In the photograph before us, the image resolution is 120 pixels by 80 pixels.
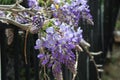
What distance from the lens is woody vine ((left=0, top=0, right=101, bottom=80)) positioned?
6.04 ft

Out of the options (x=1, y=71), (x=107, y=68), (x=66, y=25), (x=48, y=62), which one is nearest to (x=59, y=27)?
(x=66, y=25)

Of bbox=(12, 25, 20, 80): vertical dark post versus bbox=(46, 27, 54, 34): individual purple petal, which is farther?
bbox=(12, 25, 20, 80): vertical dark post

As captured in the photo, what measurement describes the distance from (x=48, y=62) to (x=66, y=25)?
164mm

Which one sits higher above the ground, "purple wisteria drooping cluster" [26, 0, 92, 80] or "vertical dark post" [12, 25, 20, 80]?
"purple wisteria drooping cluster" [26, 0, 92, 80]

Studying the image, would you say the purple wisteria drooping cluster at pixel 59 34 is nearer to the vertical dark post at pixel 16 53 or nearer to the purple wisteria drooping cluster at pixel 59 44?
the purple wisteria drooping cluster at pixel 59 44

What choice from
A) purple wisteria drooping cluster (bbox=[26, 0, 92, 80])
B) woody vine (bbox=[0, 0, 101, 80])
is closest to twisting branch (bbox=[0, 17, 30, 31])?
woody vine (bbox=[0, 0, 101, 80])

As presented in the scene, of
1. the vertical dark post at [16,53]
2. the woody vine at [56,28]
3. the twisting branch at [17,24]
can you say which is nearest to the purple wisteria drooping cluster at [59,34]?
the woody vine at [56,28]

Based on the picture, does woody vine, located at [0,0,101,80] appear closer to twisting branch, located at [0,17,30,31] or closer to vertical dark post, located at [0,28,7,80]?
twisting branch, located at [0,17,30,31]

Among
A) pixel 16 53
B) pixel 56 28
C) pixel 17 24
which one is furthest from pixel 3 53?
pixel 56 28

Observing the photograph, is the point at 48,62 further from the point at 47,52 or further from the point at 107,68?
the point at 107,68

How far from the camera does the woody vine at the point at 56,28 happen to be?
1.84m

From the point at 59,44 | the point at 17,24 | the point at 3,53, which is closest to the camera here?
the point at 59,44

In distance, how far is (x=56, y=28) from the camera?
1.87 meters

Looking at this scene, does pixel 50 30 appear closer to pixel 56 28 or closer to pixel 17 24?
pixel 56 28
